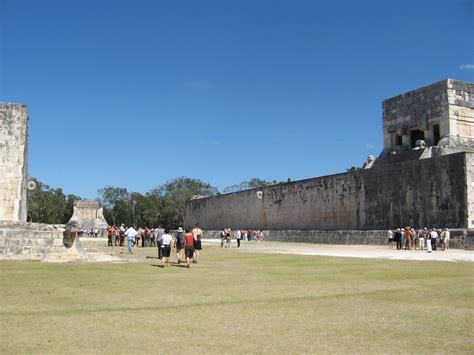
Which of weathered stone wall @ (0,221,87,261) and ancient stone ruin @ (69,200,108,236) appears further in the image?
ancient stone ruin @ (69,200,108,236)

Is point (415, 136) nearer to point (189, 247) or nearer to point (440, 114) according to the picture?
point (440, 114)

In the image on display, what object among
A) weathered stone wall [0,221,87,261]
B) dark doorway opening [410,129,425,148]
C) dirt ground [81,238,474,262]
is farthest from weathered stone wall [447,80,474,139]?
weathered stone wall [0,221,87,261]

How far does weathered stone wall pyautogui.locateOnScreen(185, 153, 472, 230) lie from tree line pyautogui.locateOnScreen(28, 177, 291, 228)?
34.2m

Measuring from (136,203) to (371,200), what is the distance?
61.9 meters

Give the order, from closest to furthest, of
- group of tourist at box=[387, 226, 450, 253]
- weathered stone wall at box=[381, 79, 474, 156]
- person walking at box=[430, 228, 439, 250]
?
person walking at box=[430, 228, 439, 250], group of tourist at box=[387, 226, 450, 253], weathered stone wall at box=[381, 79, 474, 156]

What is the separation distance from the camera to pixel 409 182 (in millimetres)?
23750

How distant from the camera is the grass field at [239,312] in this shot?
465 cm

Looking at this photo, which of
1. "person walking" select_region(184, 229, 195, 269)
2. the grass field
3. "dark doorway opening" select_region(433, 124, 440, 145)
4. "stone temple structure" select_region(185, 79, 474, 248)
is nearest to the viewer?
the grass field

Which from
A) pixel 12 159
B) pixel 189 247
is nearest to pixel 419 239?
pixel 189 247

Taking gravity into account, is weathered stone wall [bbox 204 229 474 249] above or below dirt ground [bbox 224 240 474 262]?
above

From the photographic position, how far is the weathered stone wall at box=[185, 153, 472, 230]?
70.6 feet

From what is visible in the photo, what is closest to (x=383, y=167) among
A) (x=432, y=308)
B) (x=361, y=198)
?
(x=361, y=198)

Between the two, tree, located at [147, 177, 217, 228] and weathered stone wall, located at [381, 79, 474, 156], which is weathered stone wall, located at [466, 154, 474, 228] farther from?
tree, located at [147, 177, 217, 228]

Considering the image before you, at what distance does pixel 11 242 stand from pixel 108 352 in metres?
10.7
